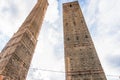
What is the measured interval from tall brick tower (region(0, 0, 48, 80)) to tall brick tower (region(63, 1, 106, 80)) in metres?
3.30

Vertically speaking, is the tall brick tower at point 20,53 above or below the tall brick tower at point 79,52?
above

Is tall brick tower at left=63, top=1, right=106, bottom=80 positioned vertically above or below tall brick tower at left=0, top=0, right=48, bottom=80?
below

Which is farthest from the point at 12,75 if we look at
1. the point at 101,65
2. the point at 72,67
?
the point at 101,65

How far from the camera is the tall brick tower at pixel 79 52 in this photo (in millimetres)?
11852

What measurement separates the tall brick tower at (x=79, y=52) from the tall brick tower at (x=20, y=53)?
3303 millimetres

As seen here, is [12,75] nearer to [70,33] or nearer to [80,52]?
[80,52]

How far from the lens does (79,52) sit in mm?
13648

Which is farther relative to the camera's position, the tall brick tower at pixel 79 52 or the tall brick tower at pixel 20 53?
the tall brick tower at pixel 79 52

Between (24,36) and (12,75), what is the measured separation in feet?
12.5

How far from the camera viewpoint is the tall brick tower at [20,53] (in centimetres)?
961

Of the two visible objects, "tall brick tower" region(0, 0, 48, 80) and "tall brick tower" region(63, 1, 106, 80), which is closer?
"tall brick tower" region(0, 0, 48, 80)

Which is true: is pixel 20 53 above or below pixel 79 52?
above

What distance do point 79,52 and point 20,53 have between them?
537 centimetres

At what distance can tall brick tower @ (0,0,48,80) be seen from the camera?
961cm
